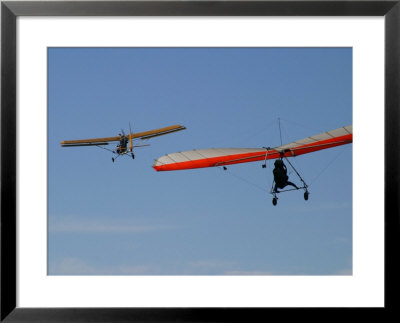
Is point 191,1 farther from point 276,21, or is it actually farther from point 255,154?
point 255,154

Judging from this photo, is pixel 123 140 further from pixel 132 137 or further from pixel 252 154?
pixel 252 154

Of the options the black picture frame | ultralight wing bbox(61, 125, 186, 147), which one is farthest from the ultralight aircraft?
the black picture frame

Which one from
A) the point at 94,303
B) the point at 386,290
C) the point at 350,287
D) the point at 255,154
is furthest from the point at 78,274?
the point at 386,290

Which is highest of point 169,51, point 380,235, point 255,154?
point 169,51

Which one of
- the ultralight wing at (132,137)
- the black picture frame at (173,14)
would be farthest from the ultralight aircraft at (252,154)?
the black picture frame at (173,14)

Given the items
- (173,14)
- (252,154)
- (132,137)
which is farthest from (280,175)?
(173,14)

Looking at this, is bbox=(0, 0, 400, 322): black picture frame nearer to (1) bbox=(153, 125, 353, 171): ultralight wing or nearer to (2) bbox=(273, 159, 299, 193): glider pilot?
(1) bbox=(153, 125, 353, 171): ultralight wing

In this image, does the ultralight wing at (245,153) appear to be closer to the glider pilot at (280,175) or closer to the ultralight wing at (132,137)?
the glider pilot at (280,175)
